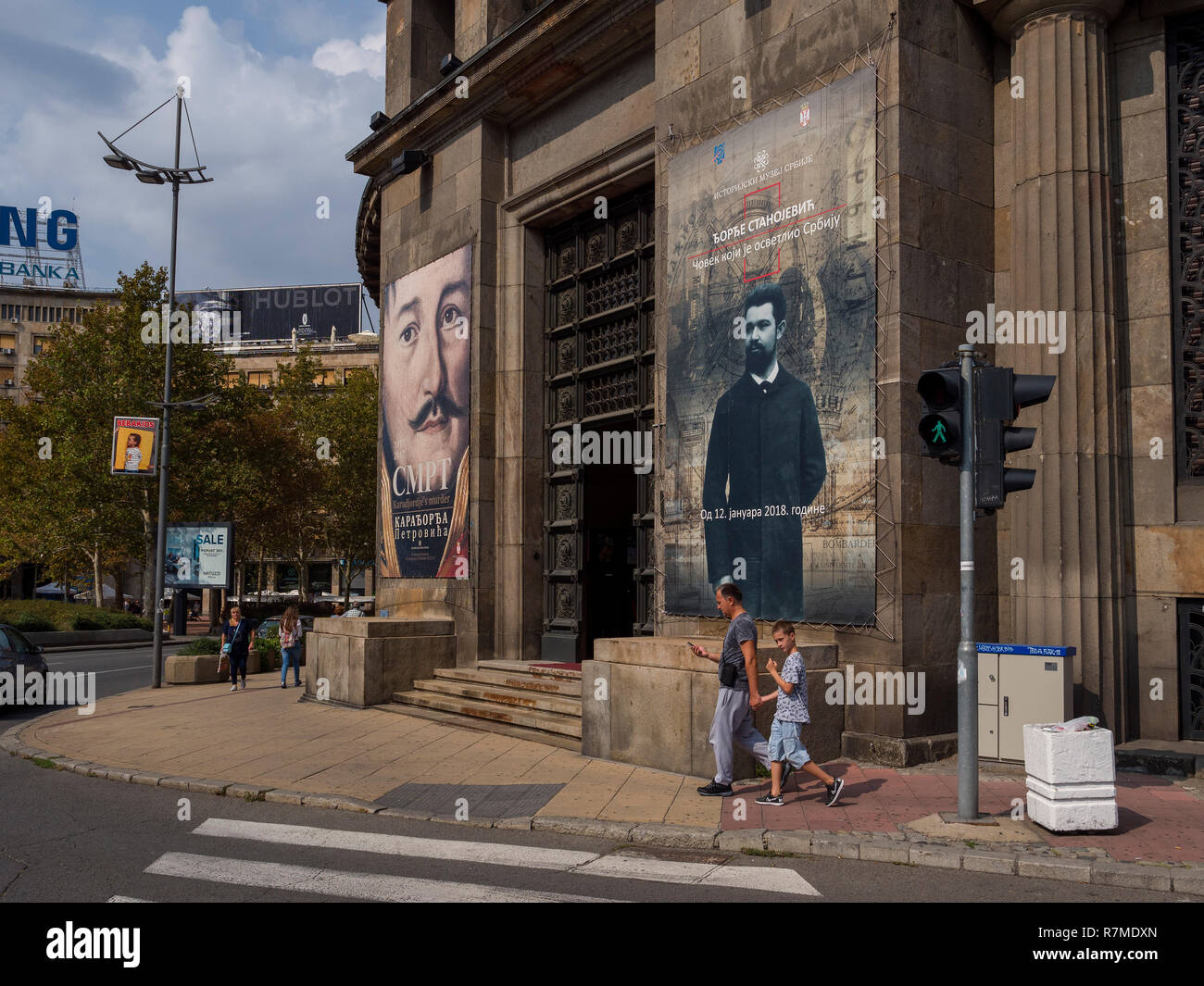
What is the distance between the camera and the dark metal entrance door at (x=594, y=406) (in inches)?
631

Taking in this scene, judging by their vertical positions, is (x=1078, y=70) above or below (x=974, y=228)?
above

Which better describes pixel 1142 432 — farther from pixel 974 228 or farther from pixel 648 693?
pixel 648 693

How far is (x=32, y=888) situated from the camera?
654 centimetres

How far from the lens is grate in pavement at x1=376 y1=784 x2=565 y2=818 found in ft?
29.6

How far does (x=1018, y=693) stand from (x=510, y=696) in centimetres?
692

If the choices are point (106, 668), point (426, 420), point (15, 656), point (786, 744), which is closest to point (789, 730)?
point (786, 744)

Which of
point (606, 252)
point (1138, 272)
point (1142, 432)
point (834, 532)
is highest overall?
point (606, 252)

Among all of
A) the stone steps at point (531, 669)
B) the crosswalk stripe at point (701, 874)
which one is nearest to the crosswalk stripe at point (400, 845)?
the crosswalk stripe at point (701, 874)

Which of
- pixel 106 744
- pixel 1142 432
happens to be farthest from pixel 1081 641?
pixel 106 744

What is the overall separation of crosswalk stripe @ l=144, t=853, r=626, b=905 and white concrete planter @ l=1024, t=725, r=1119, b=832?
3661mm

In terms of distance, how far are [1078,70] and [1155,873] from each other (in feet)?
27.9
